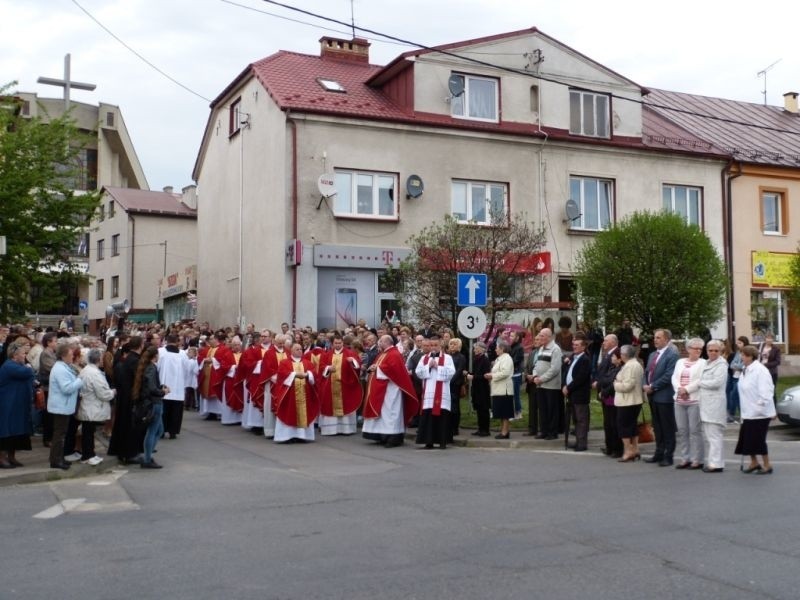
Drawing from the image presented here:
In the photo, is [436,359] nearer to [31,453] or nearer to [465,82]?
[31,453]

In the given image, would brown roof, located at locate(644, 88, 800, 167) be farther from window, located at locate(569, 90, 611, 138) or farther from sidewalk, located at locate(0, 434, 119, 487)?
sidewalk, located at locate(0, 434, 119, 487)

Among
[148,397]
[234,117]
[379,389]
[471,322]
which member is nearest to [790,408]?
[471,322]

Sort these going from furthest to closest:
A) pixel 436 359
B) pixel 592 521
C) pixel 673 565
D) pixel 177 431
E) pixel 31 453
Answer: pixel 177 431 < pixel 436 359 < pixel 31 453 < pixel 592 521 < pixel 673 565

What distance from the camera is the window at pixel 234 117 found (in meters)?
29.0

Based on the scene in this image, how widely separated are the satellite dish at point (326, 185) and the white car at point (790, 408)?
41.1ft

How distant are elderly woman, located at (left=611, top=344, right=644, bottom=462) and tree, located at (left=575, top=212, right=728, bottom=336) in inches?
324

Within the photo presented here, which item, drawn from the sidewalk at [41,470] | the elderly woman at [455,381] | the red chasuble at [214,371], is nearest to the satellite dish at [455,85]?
the red chasuble at [214,371]

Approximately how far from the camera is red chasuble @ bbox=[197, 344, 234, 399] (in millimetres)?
18625

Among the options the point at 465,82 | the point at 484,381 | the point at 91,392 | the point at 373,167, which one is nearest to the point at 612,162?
the point at 465,82

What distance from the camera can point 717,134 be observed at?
3173cm

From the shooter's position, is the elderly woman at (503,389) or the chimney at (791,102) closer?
the elderly woman at (503,389)

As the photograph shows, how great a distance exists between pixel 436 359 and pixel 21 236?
12.8 m

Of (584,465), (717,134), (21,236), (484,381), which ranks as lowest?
(584,465)

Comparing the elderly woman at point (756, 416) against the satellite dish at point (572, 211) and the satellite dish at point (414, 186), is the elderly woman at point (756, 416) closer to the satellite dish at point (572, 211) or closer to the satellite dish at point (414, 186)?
the satellite dish at point (414, 186)
